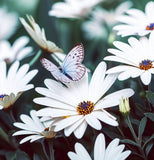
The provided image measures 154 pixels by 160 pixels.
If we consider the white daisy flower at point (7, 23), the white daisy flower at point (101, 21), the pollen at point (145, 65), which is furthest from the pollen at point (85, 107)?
the white daisy flower at point (7, 23)

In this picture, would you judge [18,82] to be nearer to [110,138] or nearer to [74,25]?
[110,138]

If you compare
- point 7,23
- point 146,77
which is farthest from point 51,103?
point 7,23

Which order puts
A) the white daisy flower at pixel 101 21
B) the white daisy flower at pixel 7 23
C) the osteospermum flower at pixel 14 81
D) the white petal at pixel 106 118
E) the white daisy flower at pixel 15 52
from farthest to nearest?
the white daisy flower at pixel 7 23
the white daisy flower at pixel 101 21
the white daisy flower at pixel 15 52
the osteospermum flower at pixel 14 81
the white petal at pixel 106 118

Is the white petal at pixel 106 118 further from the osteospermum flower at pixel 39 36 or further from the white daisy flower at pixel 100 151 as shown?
the osteospermum flower at pixel 39 36

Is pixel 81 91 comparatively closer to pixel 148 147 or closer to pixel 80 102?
pixel 80 102

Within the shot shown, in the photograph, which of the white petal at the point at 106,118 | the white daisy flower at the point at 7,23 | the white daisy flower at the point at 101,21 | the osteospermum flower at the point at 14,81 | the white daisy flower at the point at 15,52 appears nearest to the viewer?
the white petal at the point at 106,118

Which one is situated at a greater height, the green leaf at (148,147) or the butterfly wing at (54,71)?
the butterfly wing at (54,71)

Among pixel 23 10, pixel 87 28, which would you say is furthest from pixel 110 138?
pixel 23 10

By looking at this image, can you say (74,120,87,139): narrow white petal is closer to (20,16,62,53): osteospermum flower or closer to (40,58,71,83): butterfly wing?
(40,58,71,83): butterfly wing
